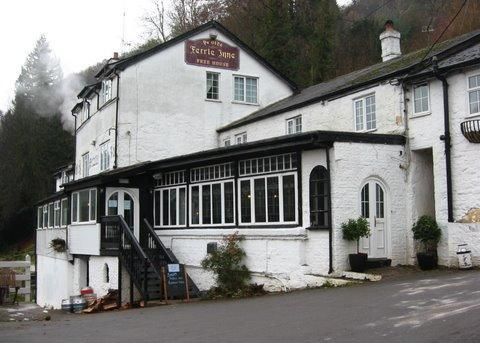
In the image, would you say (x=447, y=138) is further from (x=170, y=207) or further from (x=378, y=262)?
(x=170, y=207)

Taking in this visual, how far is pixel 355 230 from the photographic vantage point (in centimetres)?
1584

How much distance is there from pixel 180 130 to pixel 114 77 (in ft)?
12.8

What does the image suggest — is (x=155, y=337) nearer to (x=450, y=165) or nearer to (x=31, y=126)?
(x=450, y=165)

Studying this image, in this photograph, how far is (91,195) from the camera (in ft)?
73.0

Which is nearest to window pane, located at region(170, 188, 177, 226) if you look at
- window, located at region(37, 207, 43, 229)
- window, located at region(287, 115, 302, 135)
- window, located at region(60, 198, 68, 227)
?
window, located at region(287, 115, 302, 135)

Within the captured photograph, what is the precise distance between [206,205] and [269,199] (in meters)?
3.14

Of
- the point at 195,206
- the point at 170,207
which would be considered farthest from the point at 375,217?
the point at 170,207

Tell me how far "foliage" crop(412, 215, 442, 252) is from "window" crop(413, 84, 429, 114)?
3.46 metres

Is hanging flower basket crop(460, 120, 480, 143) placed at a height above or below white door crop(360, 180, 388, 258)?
above

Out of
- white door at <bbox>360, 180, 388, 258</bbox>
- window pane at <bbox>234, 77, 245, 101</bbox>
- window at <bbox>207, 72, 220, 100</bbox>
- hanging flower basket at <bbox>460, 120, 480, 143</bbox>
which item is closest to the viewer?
hanging flower basket at <bbox>460, 120, 480, 143</bbox>

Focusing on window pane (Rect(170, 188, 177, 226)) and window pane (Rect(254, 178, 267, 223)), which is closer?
window pane (Rect(254, 178, 267, 223))

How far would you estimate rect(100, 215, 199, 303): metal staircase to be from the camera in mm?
17859

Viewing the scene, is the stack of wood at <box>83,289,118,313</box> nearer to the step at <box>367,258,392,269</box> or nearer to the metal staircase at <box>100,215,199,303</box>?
the metal staircase at <box>100,215,199,303</box>

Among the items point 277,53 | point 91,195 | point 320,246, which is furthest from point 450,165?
point 277,53
